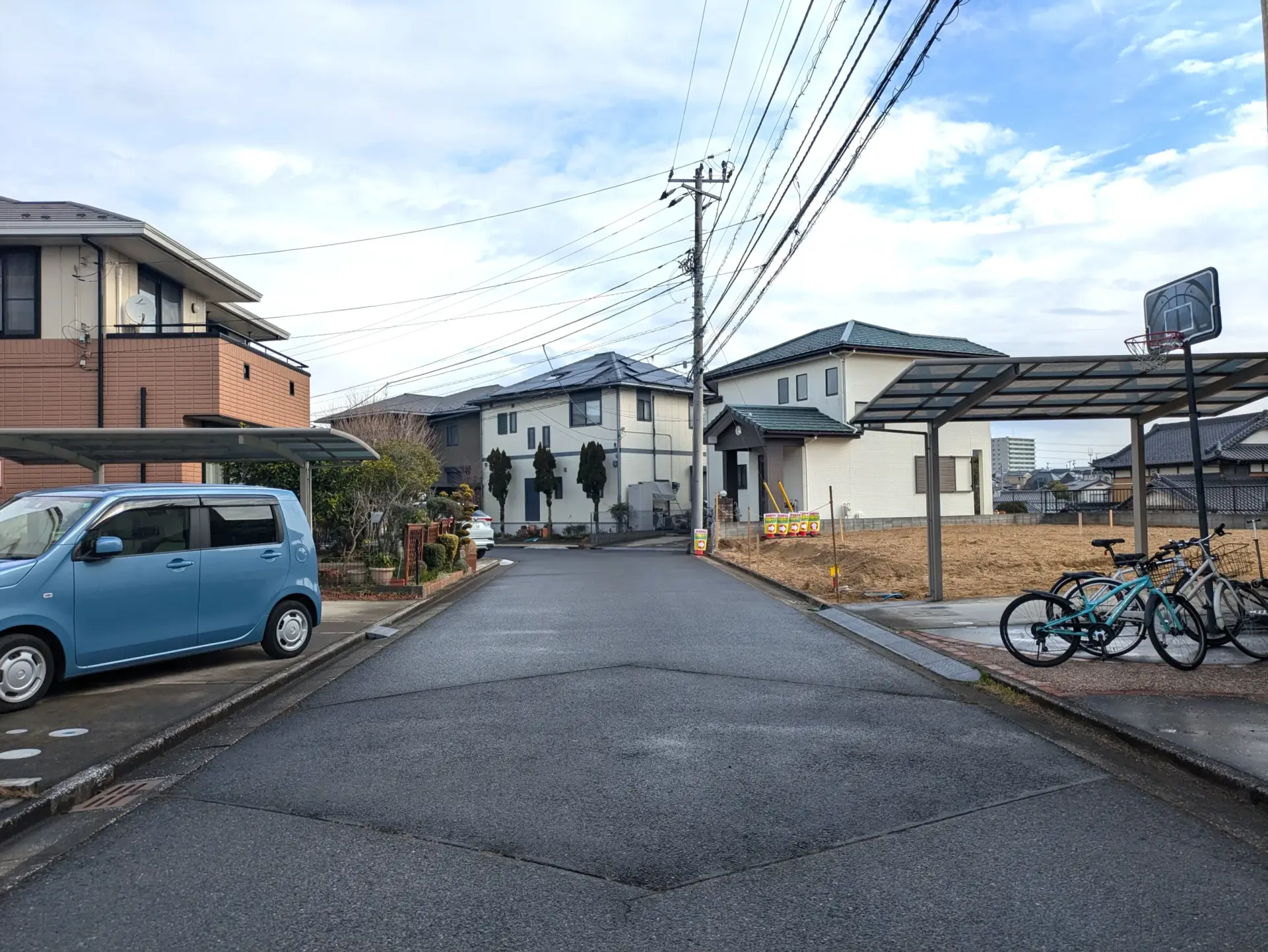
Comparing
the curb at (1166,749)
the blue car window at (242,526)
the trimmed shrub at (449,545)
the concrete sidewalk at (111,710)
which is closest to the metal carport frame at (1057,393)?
the curb at (1166,749)

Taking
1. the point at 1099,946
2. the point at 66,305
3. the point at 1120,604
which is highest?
the point at 66,305

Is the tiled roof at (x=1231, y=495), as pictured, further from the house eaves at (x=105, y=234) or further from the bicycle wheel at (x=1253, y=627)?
the house eaves at (x=105, y=234)

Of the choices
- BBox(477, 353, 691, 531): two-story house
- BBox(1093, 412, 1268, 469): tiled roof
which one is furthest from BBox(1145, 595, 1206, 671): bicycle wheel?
BBox(477, 353, 691, 531): two-story house

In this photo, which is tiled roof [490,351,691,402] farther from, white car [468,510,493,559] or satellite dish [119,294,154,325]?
satellite dish [119,294,154,325]

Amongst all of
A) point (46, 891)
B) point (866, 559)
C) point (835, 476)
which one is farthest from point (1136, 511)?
point (835, 476)

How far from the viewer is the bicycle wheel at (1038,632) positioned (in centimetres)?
892

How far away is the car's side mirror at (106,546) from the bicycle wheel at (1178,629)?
8.58 m

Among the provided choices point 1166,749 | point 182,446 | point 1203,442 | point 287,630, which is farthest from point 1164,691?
point 1203,442

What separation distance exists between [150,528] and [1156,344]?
969cm

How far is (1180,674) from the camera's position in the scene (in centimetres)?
830

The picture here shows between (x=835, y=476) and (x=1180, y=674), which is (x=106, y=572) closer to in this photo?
(x=1180, y=674)

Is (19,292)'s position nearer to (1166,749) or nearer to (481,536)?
(481,536)

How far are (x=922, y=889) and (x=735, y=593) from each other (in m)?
13.4

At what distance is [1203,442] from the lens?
143 feet
